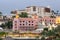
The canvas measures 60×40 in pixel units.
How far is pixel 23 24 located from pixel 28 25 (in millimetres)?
307

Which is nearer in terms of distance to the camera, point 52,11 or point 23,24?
point 23,24

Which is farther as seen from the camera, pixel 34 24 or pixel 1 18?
pixel 1 18

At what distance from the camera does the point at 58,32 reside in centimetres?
1911

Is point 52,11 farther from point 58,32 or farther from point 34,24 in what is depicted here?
point 58,32

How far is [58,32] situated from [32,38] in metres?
1.30

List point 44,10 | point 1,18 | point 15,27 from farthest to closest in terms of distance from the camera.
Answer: point 44,10 → point 1,18 → point 15,27

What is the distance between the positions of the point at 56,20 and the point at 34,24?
245 cm

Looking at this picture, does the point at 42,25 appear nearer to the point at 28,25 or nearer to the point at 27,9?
the point at 28,25

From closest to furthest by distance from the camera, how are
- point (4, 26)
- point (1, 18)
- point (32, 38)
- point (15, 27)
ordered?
point (32, 38) < point (15, 27) < point (4, 26) < point (1, 18)

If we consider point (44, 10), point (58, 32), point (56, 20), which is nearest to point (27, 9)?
point (44, 10)

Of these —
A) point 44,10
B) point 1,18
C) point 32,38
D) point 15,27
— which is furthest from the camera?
point 44,10

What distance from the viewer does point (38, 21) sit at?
26.5m


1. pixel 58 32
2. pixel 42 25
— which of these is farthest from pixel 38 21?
pixel 58 32

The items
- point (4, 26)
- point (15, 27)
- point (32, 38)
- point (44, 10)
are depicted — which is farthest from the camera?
point (44, 10)
